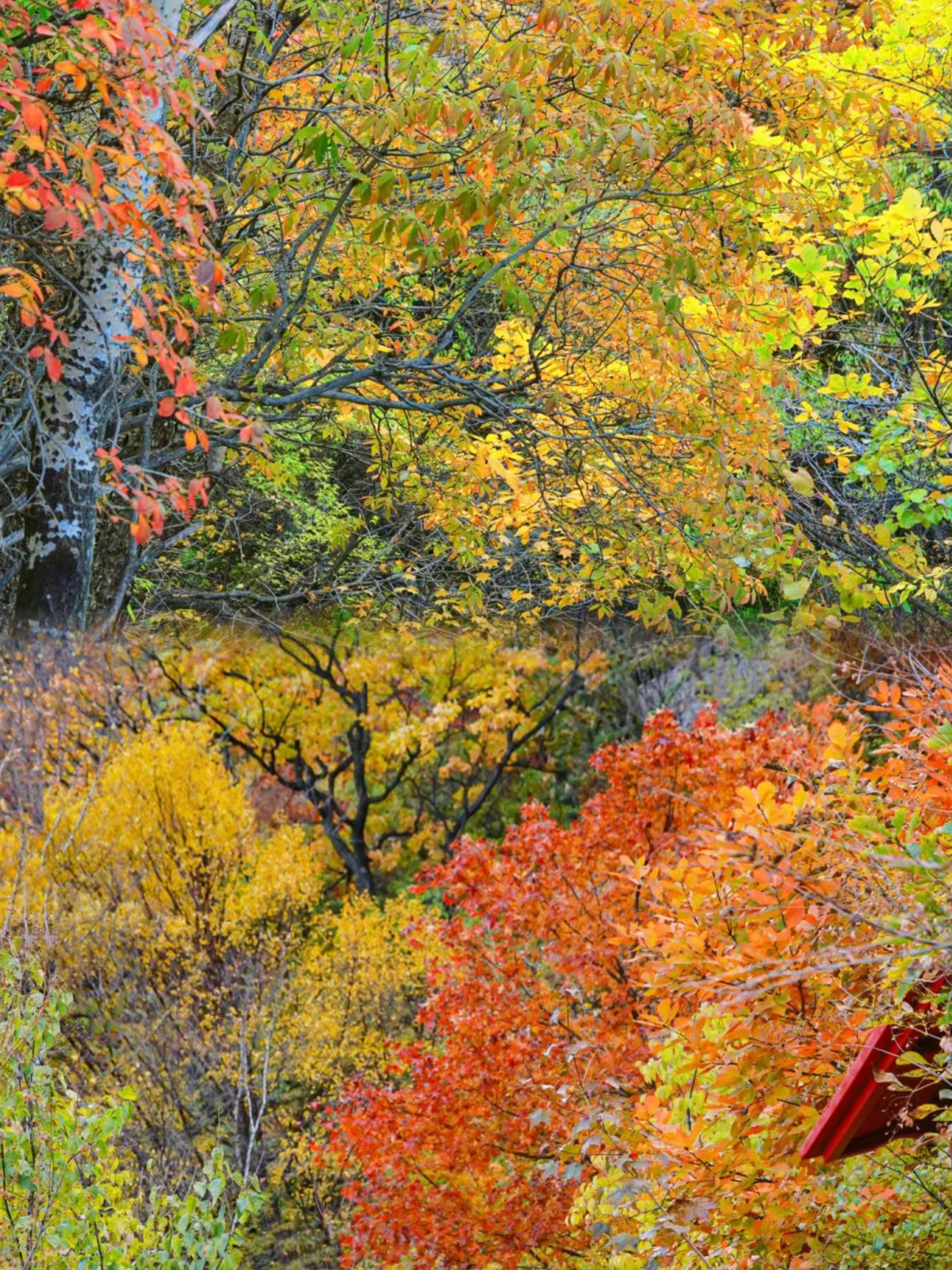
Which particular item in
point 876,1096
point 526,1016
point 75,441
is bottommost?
point 526,1016

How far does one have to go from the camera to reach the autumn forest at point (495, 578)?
441cm

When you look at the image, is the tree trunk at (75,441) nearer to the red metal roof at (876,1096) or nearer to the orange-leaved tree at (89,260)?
the orange-leaved tree at (89,260)

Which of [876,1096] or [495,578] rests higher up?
[876,1096]

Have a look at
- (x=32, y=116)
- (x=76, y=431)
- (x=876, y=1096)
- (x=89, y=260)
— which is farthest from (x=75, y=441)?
(x=876, y=1096)

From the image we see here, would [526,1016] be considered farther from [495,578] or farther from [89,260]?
[89,260]

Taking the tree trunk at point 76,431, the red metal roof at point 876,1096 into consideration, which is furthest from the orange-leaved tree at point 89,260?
the red metal roof at point 876,1096

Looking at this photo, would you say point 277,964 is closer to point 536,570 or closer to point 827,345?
point 536,570

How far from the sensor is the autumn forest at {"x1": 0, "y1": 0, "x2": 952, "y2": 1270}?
4406 millimetres

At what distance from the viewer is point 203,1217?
516 centimetres

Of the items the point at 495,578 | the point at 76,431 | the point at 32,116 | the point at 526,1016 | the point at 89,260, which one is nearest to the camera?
the point at 32,116

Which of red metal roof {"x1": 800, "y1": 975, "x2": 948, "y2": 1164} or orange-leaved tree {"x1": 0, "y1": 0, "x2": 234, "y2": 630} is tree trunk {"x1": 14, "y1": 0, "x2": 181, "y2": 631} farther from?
red metal roof {"x1": 800, "y1": 975, "x2": 948, "y2": 1164}

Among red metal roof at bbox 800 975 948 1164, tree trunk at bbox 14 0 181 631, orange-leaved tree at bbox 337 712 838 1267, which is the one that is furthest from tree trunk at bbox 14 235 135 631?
red metal roof at bbox 800 975 948 1164

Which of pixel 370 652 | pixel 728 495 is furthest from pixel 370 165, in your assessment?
pixel 370 652

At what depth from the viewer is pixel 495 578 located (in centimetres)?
1091
